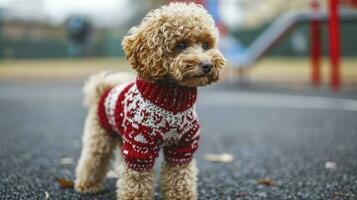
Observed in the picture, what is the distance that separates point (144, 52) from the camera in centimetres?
241

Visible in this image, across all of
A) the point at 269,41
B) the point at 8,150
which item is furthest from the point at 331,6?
the point at 8,150

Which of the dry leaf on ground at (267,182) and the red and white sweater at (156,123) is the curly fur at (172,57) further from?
the dry leaf on ground at (267,182)

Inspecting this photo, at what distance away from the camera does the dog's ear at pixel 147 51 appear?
2.40 metres

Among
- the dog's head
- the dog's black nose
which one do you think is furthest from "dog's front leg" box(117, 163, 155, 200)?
the dog's black nose

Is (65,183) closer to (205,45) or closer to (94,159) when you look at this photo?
(94,159)

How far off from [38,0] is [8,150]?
39265 millimetres

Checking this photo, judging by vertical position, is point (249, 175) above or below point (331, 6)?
below

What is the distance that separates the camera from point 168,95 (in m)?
2.52

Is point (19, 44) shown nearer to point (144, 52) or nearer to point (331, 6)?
point (331, 6)

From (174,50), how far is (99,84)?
100 cm

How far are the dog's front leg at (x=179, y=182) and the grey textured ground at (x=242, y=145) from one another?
0.28 metres

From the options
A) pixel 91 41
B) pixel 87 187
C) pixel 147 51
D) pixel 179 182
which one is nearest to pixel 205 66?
pixel 147 51

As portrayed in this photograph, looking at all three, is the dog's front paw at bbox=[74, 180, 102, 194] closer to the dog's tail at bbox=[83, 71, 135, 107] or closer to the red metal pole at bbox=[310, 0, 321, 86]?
the dog's tail at bbox=[83, 71, 135, 107]

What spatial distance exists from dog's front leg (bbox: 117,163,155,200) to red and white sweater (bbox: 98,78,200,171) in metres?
0.04
